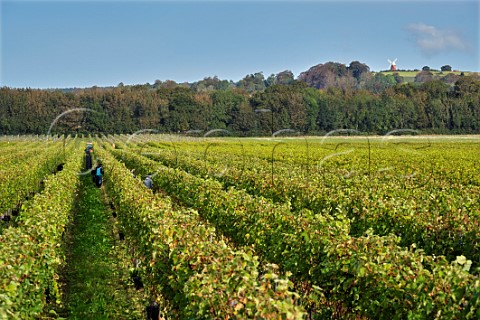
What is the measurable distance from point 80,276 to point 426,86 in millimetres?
105331

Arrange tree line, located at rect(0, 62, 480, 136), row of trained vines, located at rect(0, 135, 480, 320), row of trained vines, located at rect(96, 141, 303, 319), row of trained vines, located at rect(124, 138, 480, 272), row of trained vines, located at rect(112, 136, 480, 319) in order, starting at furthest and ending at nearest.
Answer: tree line, located at rect(0, 62, 480, 136) < row of trained vines, located at rect(124, 138, 480, 272) < row of trained vines, located at rect(112, 136, 480, 319) < row of trained vines, located at rect(0, 135, 480, 320) < row of trained vines, located at rect(96, 141, 303, 319)

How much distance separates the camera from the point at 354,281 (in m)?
6.87

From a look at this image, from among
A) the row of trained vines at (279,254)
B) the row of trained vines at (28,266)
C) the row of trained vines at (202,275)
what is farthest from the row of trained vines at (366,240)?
the row of trained vines at (28,266)

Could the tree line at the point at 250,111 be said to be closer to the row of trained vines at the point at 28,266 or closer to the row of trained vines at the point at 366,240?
the row of trained vines at the point at 366,240

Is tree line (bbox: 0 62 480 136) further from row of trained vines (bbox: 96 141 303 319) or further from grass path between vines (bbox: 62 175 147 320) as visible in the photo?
row of trained vines (bbox: 96 141 303 319)

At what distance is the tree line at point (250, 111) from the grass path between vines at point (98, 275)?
82151 mm

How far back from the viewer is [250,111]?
104 metres

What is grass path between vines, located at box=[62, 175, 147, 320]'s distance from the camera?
10.0m

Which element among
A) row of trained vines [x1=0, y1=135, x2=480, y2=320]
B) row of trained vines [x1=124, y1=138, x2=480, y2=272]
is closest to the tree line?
row of trained vines [x1=124, y1=138, x2=480, y2=272]

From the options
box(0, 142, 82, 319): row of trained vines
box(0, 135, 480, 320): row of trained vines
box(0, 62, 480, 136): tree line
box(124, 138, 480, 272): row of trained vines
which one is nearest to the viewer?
box(0, 135, 480, 320): row of trained vines

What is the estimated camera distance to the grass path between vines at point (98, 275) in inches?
394

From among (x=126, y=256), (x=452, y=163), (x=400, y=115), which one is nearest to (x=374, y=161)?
(x=452, y=163)

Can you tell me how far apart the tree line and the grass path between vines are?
82.2m

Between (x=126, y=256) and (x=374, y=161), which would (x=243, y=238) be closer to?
(x=126, y=256)
